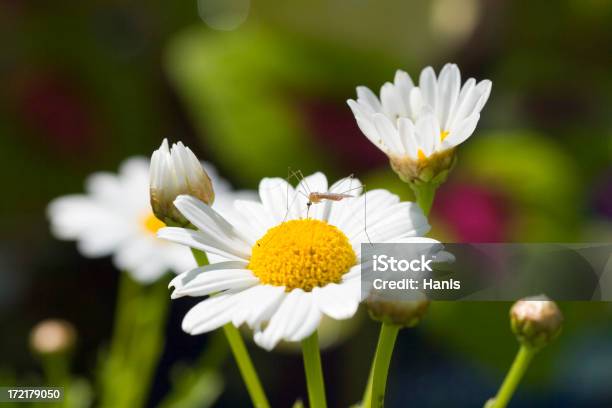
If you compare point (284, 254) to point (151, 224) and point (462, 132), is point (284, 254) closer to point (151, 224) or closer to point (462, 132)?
point (462, 132)

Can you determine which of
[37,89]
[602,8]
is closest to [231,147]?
[37,89]

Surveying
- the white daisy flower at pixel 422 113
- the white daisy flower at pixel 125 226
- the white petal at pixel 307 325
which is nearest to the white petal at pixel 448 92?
the white daisy flower at pixel 422 113

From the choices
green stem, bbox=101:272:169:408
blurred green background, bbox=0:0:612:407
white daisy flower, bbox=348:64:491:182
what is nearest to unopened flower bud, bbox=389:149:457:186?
white daisy flower, bbox=348:64:491:182

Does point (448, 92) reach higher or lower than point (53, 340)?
higher

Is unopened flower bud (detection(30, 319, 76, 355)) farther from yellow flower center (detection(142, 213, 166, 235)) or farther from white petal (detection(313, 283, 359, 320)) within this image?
white petal (detection(313, 283, 359, 320))

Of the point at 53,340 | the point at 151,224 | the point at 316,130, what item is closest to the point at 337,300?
the point at 53,340

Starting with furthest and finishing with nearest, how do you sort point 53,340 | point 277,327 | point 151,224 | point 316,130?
point 316,130
point 151,224
point 53,340
point 277,327

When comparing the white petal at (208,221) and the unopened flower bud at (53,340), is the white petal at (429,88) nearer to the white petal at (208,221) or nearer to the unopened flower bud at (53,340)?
the white petal at (208,221)
